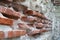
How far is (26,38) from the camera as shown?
37.8 inches

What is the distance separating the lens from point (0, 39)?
656mm

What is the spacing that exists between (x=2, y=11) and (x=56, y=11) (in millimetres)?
1737

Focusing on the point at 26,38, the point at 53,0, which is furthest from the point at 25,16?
the point at 53,0

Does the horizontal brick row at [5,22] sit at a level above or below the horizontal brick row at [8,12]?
below

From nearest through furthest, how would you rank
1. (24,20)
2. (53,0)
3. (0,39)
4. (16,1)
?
(0,39), (16,1), (24,20), (53,0)

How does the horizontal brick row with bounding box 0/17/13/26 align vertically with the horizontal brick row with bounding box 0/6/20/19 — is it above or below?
below

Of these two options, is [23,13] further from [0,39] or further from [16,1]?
[0,39]

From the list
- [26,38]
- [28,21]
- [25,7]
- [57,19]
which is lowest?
[57,19]

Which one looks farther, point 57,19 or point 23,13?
point 57,19

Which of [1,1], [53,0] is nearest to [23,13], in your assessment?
[1,1]

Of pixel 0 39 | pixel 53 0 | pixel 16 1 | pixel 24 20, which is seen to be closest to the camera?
pixel 0 39

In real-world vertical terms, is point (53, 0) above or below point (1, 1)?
below

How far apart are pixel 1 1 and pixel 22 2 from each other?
24 cm

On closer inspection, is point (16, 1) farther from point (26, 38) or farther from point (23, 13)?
point (26, 38)
